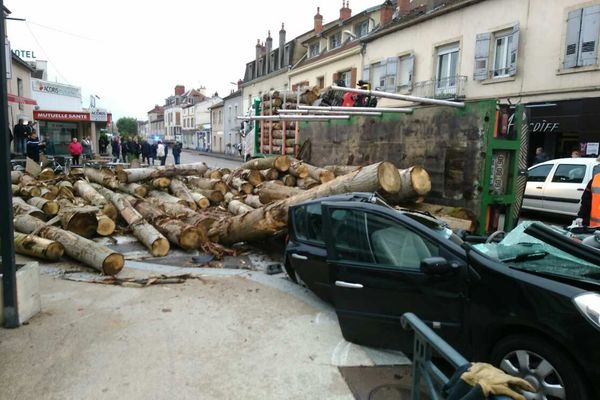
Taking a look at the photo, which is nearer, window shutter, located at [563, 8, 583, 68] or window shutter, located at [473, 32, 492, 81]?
window shutter, located at [563, 8, 583, 68]

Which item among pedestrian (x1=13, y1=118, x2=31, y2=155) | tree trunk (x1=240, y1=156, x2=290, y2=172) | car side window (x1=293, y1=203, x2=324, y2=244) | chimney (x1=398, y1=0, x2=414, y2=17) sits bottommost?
car side window (x1=293, y1=203, x2=324, y2=244)

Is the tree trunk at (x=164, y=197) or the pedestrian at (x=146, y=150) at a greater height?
the pedestrian at (x=146, y=150)

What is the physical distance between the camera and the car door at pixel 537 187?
10727 millimetres

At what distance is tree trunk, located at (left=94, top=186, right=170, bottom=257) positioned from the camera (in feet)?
24.2

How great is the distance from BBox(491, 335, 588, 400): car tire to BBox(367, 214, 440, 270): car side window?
884 millimetres

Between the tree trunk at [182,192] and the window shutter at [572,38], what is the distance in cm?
1239

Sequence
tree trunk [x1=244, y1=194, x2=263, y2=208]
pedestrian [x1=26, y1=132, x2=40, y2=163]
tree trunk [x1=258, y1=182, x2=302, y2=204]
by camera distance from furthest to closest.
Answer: pedestrian [x1=26, y1=132, x2=40, y2=163]
tree trunk [x1=244, y1=194, x2=263, y2=208]
tree trunk [x1=258, y1=182, x2=302, y2=204]

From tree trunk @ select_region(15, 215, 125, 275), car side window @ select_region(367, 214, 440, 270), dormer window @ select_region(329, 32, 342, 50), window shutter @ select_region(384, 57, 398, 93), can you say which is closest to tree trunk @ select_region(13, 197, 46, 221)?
tree trunk @ select_region(15, 215, 125, 275)

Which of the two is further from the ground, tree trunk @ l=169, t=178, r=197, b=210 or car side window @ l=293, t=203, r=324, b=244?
car side window @ l=293, t=203, r=324, b=244

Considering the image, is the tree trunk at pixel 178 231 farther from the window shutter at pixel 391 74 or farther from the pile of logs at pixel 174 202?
the window shutter at pixel 391 74

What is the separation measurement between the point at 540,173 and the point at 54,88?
3536cm

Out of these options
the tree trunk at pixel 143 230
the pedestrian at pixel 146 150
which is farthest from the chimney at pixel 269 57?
the tree trunk at pixel 143 230

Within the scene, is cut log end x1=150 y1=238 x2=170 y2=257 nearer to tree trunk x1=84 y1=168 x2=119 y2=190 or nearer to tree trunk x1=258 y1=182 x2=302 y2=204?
tree trunk x1=258 y1=182 x2=302 y2=204

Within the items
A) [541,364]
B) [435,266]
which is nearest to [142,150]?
[435,266]
